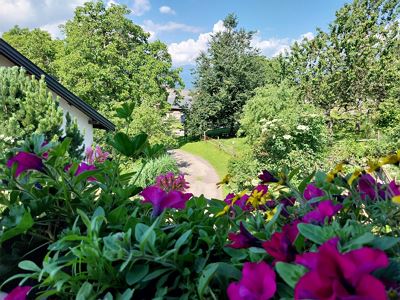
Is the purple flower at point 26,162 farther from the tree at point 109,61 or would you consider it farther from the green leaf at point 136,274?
the tree at point 109,61

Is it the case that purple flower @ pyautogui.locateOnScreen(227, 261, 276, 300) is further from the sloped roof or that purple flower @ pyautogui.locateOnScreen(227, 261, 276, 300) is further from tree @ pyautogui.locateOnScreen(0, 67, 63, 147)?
the sloped roof

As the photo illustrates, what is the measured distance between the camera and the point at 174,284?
50 centimetres

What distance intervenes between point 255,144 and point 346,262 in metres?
8.71

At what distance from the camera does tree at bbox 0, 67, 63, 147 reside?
5637 mm

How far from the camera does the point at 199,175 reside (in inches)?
517

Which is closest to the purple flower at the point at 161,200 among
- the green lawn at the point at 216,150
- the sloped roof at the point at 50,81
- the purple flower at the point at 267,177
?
the purple flower at the point at 267,177

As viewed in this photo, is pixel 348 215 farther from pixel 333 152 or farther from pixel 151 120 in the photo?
pixel 151 120

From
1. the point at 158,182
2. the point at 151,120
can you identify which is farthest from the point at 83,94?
the point at 158,182

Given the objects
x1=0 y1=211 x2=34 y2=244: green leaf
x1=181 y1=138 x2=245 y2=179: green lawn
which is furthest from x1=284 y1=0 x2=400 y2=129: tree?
x1=0 y1=211 x2=34 y2=244: green leaf

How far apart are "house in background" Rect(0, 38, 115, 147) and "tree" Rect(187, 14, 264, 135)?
1037cm

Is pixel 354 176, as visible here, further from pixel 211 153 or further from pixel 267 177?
pixel 211 153

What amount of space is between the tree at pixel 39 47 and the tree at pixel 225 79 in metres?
8.49

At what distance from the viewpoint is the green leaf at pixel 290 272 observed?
0.36 meters

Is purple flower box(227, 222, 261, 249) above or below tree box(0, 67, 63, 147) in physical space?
below
